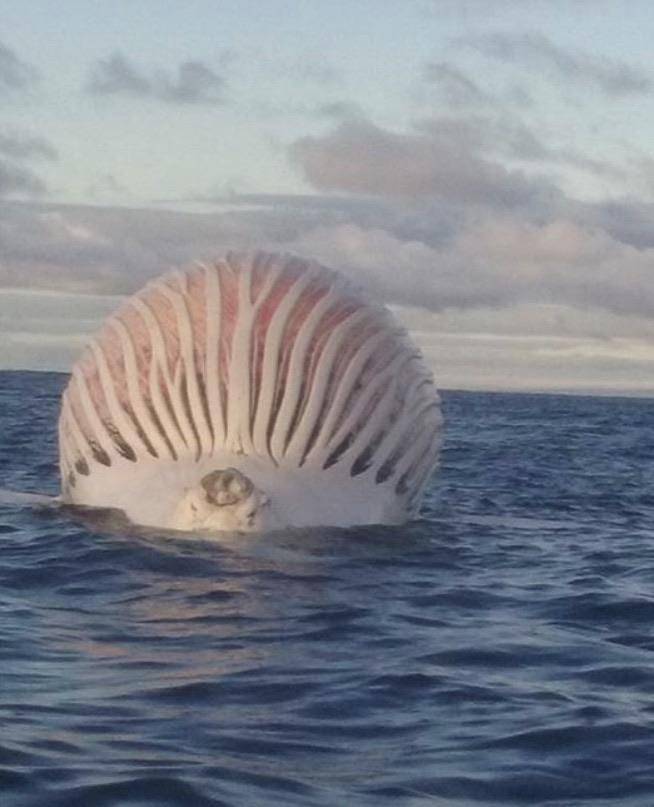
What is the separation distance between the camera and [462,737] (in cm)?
1023

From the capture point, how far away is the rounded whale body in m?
17.6

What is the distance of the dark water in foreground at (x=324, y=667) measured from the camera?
9.39m

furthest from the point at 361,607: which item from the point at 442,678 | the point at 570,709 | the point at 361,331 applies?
the point at 361,331

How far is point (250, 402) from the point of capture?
57.9 ft

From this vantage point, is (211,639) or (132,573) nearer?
(211,639)

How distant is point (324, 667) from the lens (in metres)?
11.9

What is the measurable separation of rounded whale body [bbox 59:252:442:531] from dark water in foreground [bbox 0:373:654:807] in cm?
50

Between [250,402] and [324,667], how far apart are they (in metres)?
6.00

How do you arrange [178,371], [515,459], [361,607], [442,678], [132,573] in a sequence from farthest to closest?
[515,459] → [178,371] → [132,573] → [361,607] → [442,678]

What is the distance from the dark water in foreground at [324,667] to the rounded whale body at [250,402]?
1.64 ft

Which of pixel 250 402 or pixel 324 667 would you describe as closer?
pixel 324 667

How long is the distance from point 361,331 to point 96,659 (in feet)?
22.9

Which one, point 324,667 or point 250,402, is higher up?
point 250,402

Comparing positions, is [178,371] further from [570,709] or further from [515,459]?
[515,459]
